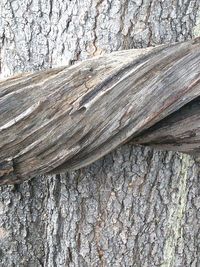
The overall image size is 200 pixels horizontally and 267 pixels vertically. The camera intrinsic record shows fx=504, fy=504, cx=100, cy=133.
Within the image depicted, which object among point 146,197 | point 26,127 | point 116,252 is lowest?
point 116,252

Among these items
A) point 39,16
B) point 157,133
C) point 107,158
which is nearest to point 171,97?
point 157,133

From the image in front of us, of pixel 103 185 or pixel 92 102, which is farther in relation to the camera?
pixel 103 185

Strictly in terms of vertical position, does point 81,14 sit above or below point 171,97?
above

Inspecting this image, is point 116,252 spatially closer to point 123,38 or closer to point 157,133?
point 157,133

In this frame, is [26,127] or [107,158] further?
[107,158]
